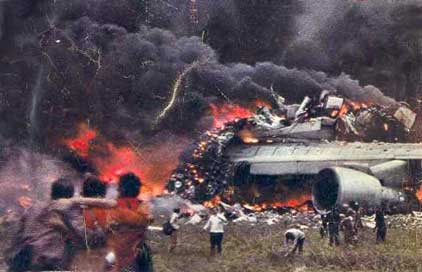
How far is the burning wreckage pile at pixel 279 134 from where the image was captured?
10203mm

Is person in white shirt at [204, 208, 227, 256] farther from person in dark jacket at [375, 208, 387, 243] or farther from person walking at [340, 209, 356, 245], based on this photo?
person in dark jacket at [375, 208, 387, 243]

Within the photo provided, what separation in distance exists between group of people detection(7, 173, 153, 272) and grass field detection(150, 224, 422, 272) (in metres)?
0.30

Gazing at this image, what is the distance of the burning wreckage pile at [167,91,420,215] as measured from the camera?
10203 millimetres

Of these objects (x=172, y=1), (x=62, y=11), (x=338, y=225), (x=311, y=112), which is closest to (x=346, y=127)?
(x=311, y=112)

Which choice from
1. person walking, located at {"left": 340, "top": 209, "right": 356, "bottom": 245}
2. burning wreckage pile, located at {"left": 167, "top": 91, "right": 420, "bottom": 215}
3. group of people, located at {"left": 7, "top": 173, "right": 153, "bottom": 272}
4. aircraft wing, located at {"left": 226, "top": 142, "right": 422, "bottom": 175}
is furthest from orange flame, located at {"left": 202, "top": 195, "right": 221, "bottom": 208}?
person walking, located at {"left": 340, "top": 209, "right": 356, "bottom": 245}

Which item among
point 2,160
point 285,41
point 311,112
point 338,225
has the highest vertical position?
point 285,41

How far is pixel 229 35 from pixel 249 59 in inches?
15.8

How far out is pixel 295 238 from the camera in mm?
9938

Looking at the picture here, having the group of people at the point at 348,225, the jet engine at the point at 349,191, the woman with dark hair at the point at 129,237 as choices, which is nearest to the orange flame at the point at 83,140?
the woman with dark hair at the point at 129,237

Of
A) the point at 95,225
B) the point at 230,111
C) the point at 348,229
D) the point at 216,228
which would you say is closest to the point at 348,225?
the point at 348,229

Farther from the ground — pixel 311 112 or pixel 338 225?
pixel 311 112

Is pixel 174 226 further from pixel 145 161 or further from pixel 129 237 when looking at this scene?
pixel 145 161

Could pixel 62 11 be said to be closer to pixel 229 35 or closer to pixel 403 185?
pixel 229 35

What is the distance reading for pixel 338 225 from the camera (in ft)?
32.8
